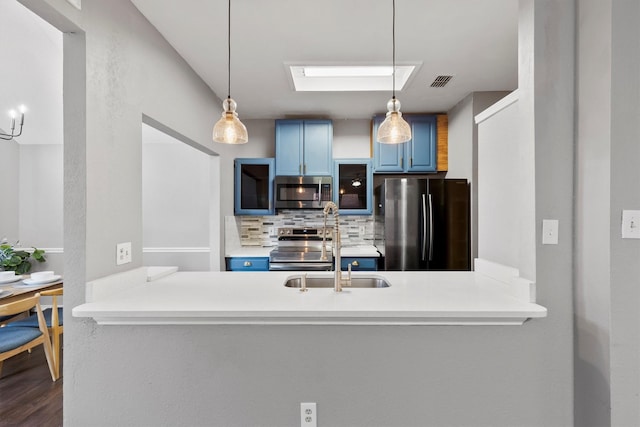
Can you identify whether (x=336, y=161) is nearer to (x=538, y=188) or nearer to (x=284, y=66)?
(x=284, y=66)

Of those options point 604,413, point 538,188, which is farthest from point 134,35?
point 604,413

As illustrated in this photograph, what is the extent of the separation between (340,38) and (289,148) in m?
1.66

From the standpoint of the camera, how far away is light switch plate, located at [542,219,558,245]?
133 cm

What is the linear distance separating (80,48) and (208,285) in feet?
4.15

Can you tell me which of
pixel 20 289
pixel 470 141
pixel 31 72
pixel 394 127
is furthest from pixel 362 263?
pixel 31 72

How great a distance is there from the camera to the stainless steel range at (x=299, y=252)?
124 inches

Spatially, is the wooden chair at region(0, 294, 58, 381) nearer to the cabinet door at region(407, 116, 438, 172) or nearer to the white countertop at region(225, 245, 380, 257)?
the white countertop at region(225, 245, 380, 257)

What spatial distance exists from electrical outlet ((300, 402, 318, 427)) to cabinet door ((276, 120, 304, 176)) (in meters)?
2.64

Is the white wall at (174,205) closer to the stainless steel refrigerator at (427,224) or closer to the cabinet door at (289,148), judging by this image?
the cabinet door at (289,148)

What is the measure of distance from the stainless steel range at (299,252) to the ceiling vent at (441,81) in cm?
184

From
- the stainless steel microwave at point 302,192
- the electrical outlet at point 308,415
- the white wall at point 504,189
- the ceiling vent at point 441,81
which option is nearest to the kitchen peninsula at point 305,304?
the white wall at point 504,189

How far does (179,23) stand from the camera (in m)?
1.91

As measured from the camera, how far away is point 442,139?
354 cm

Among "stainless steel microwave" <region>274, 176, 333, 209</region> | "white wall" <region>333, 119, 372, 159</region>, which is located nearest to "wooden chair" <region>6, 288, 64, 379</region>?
"stainless steel microwave" <region>274, 176, 333, 209</region>
